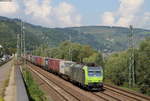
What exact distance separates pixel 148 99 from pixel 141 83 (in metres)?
30.5

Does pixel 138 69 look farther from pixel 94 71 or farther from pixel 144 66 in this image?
pixel 94 71

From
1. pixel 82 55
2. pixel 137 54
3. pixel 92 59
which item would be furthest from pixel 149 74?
pixel 82 55

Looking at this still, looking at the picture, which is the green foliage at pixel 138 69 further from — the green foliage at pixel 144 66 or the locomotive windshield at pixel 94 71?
the locomotive windshield at pixel 94 71

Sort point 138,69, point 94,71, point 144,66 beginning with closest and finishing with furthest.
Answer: point 94,71
point 144,66
point 138,69

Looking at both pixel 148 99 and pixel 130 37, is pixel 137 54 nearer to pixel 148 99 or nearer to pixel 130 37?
pixel 130 37

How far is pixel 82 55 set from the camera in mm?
126500

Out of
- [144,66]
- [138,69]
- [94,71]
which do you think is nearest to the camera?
[94,71]

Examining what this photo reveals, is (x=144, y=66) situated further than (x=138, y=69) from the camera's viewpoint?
No

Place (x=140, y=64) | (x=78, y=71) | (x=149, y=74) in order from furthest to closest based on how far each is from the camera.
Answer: (x=140, y=64)
(x=149, y=74)
(x=78, y=71)

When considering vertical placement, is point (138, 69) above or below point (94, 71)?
below

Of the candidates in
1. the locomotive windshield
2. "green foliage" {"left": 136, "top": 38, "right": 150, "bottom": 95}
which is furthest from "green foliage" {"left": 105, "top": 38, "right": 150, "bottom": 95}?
the locomotive windshield

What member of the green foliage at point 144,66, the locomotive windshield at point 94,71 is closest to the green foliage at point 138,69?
the green foliage at point 144,66

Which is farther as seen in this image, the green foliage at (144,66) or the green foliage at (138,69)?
the green foliage at (138,69)

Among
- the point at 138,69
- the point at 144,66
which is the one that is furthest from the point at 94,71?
the point at 138,69
